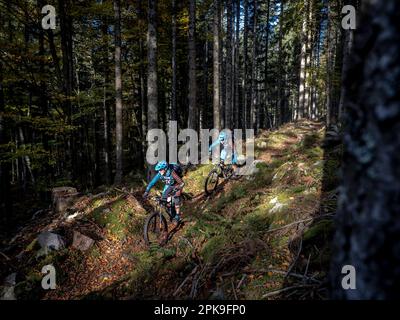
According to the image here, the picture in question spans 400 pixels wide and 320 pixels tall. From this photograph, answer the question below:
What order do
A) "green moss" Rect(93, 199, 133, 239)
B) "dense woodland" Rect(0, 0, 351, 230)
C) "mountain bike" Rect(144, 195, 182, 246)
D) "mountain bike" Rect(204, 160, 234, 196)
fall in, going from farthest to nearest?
"dense woodland" Rect(0, 0, 351, 230)
"mountain bike" Rect(204, 160, 234, 196)
"green moss" Rect(93, 199, 133, 239)
"mountain bike" Rect(144, 195, 182, 246)

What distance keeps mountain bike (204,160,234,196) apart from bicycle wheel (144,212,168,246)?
11.5 feet

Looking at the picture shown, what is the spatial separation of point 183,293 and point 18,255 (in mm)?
6615

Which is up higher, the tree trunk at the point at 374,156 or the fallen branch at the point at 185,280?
the tree trunk at the point at 374,156

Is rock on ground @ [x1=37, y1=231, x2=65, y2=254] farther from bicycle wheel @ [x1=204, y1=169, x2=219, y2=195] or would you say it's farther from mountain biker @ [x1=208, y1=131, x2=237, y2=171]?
mountain biker @ [x1=208, y1=131, x2=237, y2=171]

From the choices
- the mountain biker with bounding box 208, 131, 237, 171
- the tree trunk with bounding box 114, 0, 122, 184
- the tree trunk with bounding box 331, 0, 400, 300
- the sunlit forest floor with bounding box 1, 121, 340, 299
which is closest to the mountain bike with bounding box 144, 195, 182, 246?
the sunlit forest floor with bounding box 1, 121, 340, 299

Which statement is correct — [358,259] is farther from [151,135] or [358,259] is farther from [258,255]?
[151,135]

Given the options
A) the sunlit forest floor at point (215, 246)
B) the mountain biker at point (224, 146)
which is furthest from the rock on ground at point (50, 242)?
the mountain biker at point (224, 146)

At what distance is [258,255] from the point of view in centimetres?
586

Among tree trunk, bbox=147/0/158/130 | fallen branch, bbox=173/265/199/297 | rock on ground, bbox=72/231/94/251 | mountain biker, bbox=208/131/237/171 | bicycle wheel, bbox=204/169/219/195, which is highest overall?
tree trunk, bbox=147/0/158/130

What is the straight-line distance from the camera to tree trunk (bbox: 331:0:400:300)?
4.34ft

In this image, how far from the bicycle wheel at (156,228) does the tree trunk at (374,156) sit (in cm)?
777

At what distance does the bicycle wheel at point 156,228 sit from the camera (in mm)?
8852

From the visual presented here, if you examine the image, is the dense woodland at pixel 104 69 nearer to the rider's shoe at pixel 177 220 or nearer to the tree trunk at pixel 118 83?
the tree trunk at pixel 118 83

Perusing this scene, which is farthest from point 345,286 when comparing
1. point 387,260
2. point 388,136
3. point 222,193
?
point 222,193
